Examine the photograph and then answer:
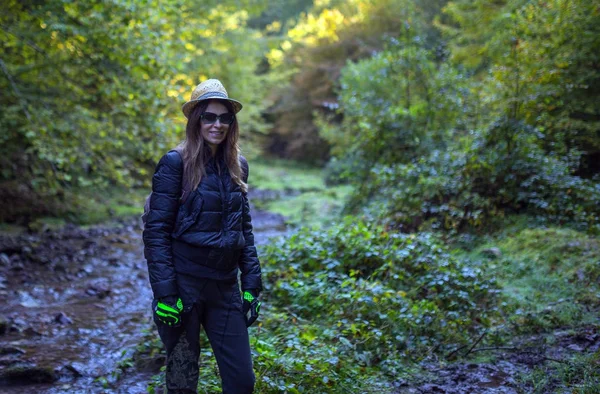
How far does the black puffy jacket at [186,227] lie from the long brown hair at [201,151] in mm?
55

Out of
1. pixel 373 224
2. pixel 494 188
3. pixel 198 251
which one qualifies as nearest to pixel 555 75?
pixel 494 188

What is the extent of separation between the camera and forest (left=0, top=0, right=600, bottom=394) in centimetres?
484

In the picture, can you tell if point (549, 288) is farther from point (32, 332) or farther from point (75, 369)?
point (32, 332)

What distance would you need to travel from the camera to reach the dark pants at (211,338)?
10.7 feet

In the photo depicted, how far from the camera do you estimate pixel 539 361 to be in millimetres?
4508

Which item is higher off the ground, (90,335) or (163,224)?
(163,224)

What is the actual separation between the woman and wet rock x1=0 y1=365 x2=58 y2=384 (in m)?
2.53

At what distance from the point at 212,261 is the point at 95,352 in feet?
11.3

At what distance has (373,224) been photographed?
27.4 ft

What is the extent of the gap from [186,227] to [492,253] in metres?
5.46

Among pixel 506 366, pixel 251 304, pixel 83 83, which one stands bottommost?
pixel 506 366

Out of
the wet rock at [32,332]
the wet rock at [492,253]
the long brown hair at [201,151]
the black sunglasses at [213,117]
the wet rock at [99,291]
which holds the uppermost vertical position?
the black sunglasses at [213,117]

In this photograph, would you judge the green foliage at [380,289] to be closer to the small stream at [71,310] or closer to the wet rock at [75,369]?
the small stream at [71,310]

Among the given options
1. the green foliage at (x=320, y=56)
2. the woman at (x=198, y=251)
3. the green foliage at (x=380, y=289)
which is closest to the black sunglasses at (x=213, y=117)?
the woman at (x=198, y=251)
